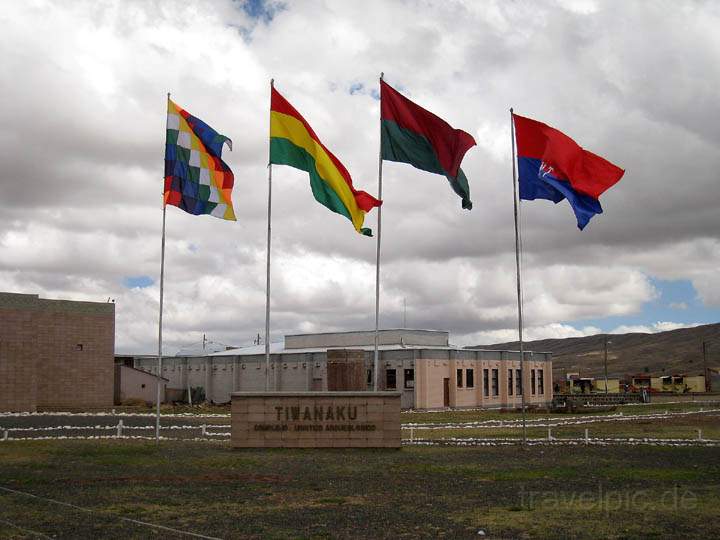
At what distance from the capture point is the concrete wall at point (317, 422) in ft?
84.6

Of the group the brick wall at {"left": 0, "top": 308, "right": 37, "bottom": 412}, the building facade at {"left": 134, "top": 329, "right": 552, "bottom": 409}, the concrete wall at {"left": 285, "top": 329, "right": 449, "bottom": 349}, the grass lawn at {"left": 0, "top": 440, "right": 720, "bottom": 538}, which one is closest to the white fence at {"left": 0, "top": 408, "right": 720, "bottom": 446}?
the grass lawn at {"left": 0, "top": 440, "right": 720, "bottom": 538}

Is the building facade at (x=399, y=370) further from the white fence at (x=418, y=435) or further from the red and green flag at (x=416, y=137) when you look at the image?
the red and green flag at (x=416, y=137)

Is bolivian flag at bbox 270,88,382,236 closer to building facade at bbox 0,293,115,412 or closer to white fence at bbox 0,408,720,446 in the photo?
white fence at bbox 0,408,720,446

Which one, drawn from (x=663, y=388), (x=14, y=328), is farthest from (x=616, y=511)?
(x=663, y=388)

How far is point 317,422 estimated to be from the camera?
1019 inches

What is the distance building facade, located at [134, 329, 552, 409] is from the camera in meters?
65.2

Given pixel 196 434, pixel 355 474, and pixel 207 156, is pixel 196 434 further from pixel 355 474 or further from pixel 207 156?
pixel 355 474

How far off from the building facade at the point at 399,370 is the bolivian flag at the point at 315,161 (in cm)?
3469

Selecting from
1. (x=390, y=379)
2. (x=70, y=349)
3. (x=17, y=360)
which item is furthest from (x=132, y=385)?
(x=390, y=379)

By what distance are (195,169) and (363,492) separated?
13.7 metres
